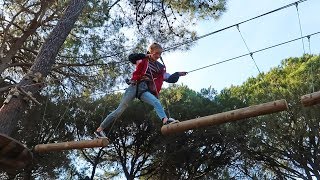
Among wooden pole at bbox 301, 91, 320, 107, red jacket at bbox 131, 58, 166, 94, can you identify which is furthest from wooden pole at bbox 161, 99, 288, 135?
red jacket at bbox 131, 58, 166, 94

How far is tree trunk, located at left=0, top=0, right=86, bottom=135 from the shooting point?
203 inches

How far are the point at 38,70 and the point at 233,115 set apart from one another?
118 inches

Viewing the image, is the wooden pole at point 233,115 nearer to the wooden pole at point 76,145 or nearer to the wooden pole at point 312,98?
the wooden pole at point 312,98

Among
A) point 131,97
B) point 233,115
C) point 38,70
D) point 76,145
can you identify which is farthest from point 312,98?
point 38,70

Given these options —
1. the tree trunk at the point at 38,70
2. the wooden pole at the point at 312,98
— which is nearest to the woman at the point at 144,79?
the tree trunk at the point at 38,70

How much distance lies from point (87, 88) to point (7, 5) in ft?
6.16

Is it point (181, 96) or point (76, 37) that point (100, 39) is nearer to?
point (76, 37)

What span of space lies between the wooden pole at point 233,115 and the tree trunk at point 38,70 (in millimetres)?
2160

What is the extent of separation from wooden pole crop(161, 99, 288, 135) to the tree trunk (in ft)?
7.09

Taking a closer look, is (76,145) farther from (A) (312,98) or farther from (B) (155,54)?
(A) (312,98)

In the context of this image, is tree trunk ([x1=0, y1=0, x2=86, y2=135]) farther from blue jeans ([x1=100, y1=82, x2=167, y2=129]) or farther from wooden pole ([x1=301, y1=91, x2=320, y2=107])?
wooden pole ([x1=301, y1=91, x2=320, y2=107])

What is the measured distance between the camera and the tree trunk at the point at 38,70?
5.15 m

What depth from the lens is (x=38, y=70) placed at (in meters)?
5.63

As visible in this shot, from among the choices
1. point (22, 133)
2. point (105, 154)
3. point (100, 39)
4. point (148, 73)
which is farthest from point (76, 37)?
point (105, 154)
